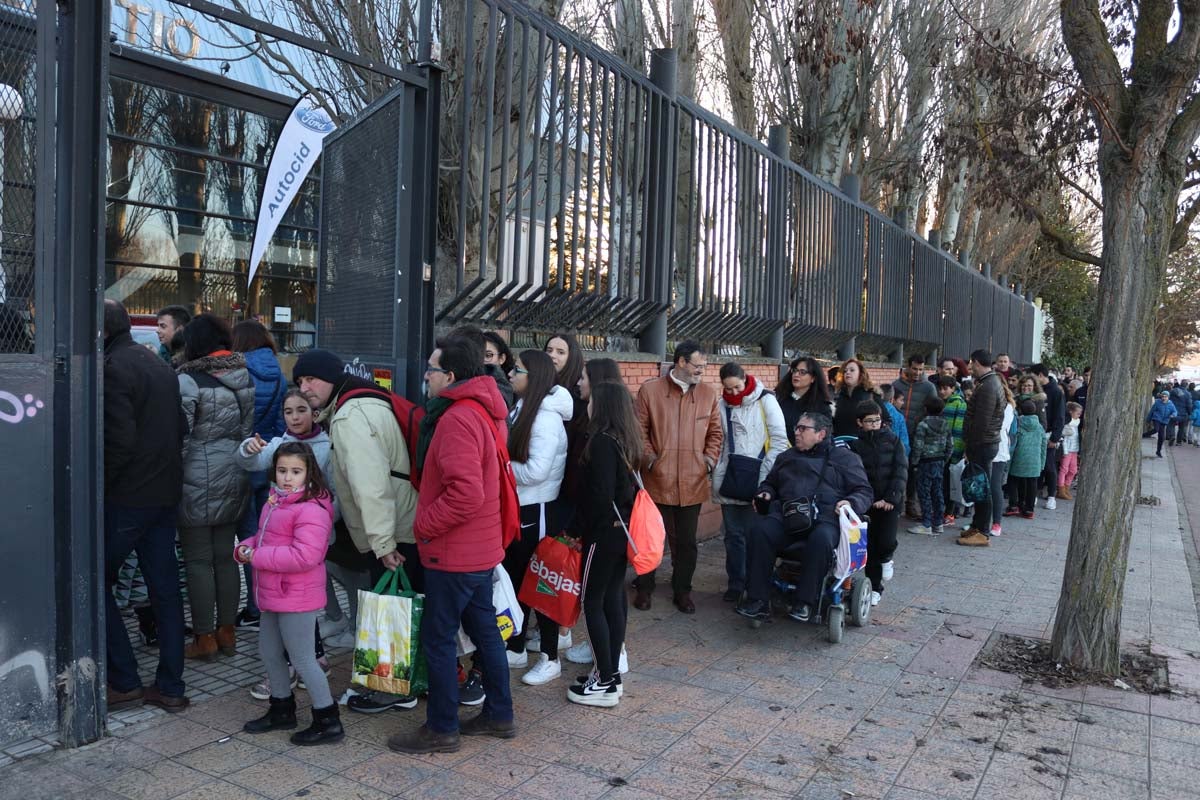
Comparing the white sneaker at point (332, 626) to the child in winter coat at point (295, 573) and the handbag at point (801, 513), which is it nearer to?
the child in winter coat at point (295, 573)

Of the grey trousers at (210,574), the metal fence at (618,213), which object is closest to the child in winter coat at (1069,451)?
the metal fence at (618,213)

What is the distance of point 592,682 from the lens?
4.64 metres

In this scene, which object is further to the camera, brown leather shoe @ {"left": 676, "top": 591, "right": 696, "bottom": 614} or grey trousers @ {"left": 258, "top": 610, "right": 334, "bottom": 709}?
brown leather shoe @ {"left": 676, "top": 591, "right": 696, "bottom": 614}

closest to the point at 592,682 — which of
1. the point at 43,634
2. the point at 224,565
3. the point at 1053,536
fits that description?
the point at 224,565

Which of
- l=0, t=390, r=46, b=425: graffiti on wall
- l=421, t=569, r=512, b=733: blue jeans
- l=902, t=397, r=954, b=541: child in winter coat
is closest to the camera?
l=0, t=390, r=46, b=425: graffiti on wall

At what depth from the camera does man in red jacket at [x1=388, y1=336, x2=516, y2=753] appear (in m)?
3.83

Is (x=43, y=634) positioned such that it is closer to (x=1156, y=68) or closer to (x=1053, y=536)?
(x=1156, y=68)

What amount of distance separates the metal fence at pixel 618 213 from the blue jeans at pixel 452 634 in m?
2.42

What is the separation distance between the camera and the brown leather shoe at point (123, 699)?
14.1 feet

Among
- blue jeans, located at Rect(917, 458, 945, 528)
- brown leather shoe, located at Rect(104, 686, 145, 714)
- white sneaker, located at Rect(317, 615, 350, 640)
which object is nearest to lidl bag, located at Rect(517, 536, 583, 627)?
white sneaker, located at Rect(317, 615, 350, 640)

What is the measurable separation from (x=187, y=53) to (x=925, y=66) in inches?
456

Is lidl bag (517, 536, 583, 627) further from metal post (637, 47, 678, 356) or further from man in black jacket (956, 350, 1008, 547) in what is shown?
man in black jacket (956, 350, 1008, 547)

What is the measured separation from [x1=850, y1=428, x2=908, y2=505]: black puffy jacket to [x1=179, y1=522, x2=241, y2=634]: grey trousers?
4374 mm

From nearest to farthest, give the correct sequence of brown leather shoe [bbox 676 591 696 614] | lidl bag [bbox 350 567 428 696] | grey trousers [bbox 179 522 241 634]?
lidl bag [bbox 350 567 428 696] < grey trousers [bbox 179 522 241 634] < brown leather shoe [bbox 676 591 696 614]
